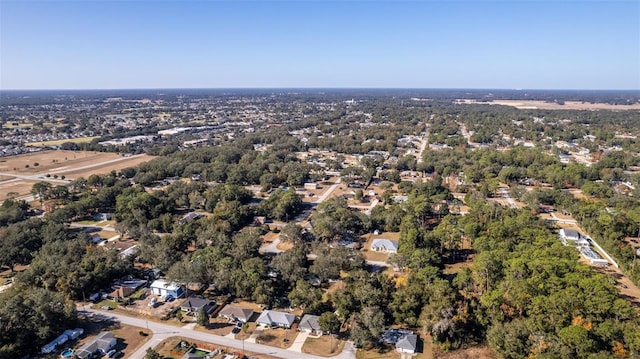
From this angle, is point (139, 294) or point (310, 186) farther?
point (310, 186)

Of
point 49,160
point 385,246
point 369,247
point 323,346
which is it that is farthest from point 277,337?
point 49,160

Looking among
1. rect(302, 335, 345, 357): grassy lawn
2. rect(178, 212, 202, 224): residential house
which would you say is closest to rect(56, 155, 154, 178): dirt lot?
rect(178, 212, 202, 224): residential house

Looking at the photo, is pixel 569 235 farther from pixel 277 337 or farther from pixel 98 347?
pixel 98 347

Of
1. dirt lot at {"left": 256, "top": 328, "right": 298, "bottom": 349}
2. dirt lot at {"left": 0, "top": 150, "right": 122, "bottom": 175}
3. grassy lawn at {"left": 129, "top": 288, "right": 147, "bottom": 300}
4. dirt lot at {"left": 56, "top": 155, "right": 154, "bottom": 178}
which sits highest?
dirt lot at {"left": 0, "top": 150, "right": 122, "bottom": 175}

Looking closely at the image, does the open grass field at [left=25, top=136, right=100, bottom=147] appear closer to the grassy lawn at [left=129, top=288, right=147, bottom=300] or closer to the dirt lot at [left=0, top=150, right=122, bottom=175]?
the dirt lot at [left=0, top=150, right=122, bottom=175]

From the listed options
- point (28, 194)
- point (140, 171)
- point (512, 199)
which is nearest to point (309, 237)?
point (512, 199)

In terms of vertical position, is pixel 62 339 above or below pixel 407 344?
below

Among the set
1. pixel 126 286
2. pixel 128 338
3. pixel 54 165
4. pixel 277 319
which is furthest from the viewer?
pixel 54 165
